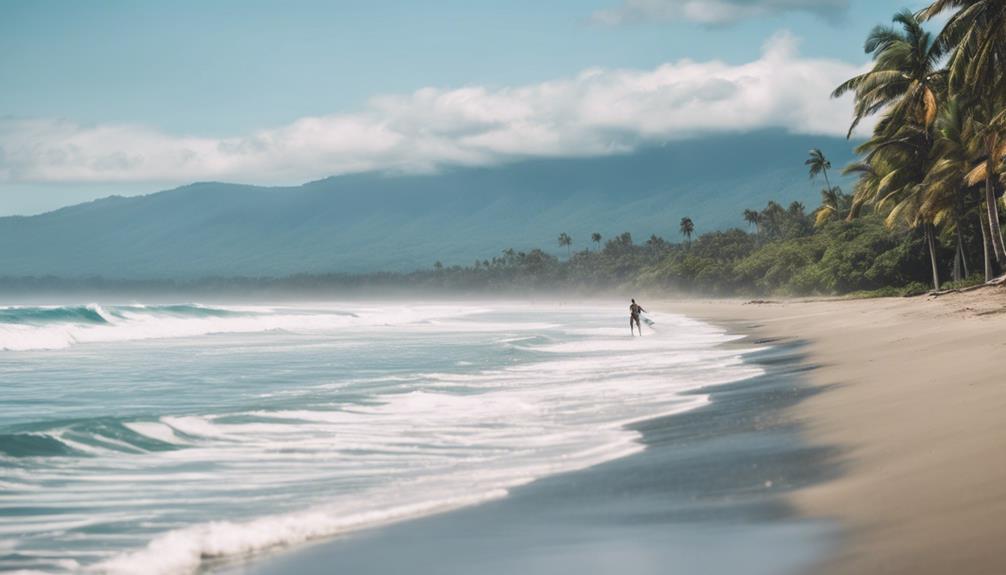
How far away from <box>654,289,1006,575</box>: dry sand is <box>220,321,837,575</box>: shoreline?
0.26m

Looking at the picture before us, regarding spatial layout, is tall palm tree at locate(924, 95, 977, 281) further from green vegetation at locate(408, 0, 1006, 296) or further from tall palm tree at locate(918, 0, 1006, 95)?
tall palm tree at locate(918, 0, 1006, 95)

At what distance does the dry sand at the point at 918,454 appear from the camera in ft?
14.1

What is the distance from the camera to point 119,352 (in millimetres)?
27781


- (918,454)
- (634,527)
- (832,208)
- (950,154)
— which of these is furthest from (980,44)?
(832,208)

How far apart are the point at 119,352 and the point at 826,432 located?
2396 cm

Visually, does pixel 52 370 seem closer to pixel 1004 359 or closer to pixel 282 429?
pixel 282 429

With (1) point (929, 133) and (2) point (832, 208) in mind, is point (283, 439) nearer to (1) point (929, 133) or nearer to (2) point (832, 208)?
(1) point (929, 133)

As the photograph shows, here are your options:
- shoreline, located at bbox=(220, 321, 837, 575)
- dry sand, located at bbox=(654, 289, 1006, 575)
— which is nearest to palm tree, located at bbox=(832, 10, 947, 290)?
dry sand, located at bbox=(654, 289, 1006, 575)

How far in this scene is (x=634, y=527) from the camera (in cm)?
568

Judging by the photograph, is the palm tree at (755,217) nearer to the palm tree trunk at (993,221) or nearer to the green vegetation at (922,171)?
the green vegetation at (922,171)

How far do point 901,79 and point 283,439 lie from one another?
3162cm

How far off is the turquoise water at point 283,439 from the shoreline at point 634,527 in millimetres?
393

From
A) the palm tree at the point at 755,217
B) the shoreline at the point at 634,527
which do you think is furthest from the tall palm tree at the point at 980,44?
the palm tree at the point at 755,217

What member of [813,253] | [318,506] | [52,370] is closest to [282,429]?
[318,506]
